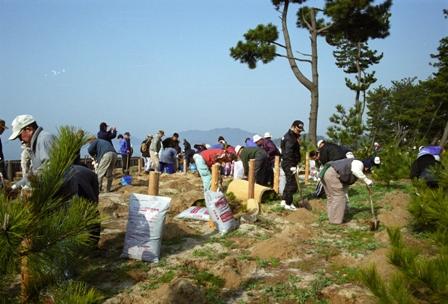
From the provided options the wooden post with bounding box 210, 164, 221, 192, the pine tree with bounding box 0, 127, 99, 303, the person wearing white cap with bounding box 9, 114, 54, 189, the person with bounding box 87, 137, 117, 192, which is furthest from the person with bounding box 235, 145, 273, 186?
the pine tree with bounding box 0, 127, 99, 303

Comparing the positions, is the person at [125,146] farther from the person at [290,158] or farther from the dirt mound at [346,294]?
the dirt mound at [346,294]

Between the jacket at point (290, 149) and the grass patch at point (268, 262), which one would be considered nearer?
the grass patch at point (268, 262)

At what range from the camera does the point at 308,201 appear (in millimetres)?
8352

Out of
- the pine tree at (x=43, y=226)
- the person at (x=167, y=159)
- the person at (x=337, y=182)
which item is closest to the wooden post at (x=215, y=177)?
the person at (x=337, y=182)

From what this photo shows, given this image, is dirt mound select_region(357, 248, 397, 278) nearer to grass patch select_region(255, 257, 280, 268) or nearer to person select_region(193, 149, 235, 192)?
grass patch select_region(255, 257, 280, 268)

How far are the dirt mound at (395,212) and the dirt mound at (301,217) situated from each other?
1.09 metres

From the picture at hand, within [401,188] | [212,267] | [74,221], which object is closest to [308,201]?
[401,188]

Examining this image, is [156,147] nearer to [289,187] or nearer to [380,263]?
[289,187]

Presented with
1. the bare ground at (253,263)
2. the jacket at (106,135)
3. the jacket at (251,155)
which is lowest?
the bare ground at (253,263)

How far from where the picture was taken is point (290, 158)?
750cm

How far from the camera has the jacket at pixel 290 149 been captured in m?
7.33

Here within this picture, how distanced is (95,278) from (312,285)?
227 cm

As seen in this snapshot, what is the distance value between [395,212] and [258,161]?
10.2 feet

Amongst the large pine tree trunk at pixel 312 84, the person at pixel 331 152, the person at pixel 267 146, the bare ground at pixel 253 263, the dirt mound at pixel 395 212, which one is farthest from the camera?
the large pine tree trunk at pixel 312 84
